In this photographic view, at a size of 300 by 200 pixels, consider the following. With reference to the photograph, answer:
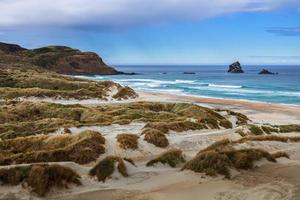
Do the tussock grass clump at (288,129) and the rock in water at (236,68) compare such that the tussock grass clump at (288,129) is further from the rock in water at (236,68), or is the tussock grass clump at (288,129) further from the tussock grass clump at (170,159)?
the rock in water at (236,68)

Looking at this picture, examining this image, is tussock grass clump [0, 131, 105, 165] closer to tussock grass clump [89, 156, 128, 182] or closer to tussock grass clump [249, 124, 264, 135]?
tussock grass clump [89, 156, 128, 182]

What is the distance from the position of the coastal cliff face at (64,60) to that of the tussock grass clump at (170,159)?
391 ft

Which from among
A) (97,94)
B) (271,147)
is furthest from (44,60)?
(271,147)

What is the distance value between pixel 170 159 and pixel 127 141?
349cm

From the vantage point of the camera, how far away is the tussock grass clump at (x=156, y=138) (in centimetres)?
1731

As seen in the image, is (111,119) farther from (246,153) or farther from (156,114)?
(246,153)

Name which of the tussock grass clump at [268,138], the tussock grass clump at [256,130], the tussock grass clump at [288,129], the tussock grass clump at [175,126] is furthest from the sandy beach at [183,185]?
the tussock grass clump at [288,129]

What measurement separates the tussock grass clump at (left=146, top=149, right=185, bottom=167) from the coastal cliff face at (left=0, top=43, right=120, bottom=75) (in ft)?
391

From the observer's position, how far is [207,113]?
2706 centimetres

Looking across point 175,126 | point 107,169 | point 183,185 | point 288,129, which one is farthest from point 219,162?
point 288,129

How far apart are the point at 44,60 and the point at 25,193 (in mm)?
131502

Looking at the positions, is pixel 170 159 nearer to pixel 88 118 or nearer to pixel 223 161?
pixel 223 161

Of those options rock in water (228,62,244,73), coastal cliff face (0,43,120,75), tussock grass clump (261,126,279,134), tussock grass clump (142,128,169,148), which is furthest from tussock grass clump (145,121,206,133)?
rock in water (228,62,244,73)

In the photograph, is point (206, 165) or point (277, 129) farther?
point (277, 129)
